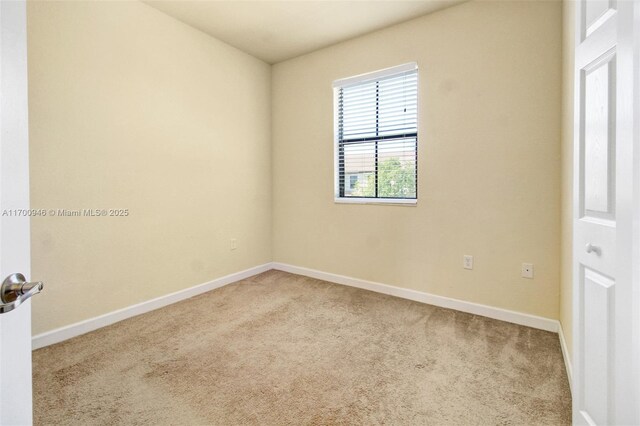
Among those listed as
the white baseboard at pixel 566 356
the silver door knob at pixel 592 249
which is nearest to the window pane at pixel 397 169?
the white baseboard at pixel 566 356

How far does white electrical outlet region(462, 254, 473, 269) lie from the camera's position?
2.72 meters

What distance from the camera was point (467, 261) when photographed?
2.73 metres

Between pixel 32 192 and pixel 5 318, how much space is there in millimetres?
2053

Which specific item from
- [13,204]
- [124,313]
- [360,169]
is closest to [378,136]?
[360,169]

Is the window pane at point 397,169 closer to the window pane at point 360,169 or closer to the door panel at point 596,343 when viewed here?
the window pane at point 360,169

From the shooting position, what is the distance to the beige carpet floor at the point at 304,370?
1520 mm

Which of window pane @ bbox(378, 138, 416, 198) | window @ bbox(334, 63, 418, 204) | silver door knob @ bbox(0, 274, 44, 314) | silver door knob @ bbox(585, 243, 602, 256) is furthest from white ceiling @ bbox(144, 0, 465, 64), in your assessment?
silver door knob @ bbox(0, 274, 44, 314)

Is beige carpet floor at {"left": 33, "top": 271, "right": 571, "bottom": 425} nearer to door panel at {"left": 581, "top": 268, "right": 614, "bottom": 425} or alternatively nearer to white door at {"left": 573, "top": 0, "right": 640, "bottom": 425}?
door panel at {"left": 581, "top": 268, "right": 614, "bottom": 425}

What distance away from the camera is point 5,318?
587mm

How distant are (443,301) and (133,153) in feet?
10.0

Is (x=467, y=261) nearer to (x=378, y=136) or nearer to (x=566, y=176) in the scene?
(x=566, y=176)

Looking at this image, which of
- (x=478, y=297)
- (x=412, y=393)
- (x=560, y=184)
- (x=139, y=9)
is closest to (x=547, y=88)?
(x=560, y=184)

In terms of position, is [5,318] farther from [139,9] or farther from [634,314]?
[139,9]

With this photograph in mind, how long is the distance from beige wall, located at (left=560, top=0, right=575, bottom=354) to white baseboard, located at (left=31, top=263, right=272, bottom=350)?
3034 mm
